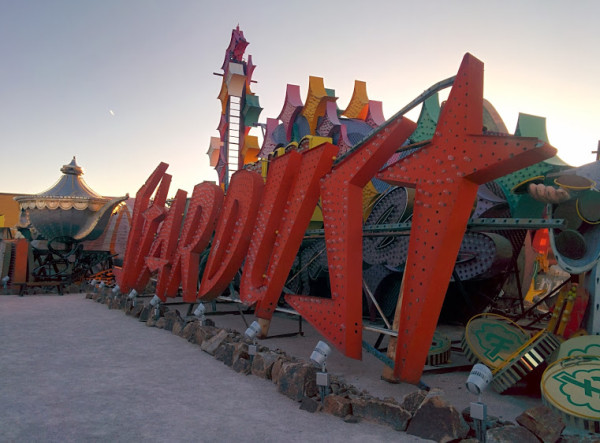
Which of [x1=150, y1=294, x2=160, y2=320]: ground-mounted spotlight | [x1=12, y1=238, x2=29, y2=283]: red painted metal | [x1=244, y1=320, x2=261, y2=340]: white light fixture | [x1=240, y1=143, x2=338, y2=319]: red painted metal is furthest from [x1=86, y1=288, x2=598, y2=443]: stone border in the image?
[x1=12, y1=238, x2=29, y2=283]: red painted metal

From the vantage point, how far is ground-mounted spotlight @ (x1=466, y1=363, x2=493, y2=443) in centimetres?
407

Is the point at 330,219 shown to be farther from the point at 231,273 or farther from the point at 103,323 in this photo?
the point at 103,323

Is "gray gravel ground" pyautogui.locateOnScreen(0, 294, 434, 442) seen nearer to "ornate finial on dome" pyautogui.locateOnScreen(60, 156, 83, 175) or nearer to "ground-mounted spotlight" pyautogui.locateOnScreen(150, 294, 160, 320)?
"ground-mounted spotlight" pyautogui.locateOnScreen(150, 294, 160, 320)

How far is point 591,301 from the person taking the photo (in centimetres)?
618

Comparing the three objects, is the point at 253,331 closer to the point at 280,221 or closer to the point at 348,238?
the point at 348,238

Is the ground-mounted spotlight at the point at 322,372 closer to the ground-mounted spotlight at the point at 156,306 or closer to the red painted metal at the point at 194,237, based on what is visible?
the red painted metal at the point at 194,237

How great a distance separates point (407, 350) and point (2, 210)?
52.2m

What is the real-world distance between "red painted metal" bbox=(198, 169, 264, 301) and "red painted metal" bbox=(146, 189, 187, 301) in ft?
7.84

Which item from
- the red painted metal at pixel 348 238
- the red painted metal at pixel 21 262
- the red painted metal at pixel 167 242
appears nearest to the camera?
the red painted metal at pixel 348 238

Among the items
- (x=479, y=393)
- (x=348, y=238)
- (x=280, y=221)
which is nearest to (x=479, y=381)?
(x=479, y=393)

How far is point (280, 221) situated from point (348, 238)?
2.33 m

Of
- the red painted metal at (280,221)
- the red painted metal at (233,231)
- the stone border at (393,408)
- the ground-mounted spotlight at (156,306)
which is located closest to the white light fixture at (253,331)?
the stone border at (393,408)

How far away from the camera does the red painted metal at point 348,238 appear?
21.4 ft

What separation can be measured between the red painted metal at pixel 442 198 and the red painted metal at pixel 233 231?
4348mm
